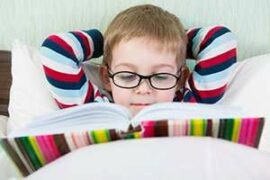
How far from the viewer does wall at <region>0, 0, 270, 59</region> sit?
1.04 metres

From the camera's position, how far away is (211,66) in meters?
0.90

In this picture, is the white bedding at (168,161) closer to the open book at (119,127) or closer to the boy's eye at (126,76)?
the open book at (119,127)

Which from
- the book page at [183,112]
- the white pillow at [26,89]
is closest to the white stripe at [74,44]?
the white pillow at [26,89]

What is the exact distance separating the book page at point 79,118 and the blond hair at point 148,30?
24 centimetres

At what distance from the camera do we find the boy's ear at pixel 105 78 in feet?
3.02

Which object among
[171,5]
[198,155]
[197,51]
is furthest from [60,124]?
[171,5]

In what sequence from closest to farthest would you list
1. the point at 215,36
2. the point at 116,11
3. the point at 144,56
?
the point at 144,56 → the point at 215,36 → the point at 116,11

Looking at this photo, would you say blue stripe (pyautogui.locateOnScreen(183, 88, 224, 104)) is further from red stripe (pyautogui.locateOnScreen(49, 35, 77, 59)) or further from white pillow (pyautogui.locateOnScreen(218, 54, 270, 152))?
red stripe (pyautogui.locateOnScreen(49, 35, 77, 59))

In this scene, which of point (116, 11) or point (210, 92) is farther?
point (116, 11)

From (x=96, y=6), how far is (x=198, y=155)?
560mm

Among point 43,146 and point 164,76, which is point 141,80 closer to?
point 164,76

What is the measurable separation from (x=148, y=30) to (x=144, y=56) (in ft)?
0.18

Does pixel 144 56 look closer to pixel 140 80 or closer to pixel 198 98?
pixel 140 80

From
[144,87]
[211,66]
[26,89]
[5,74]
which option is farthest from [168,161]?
[5,74]
